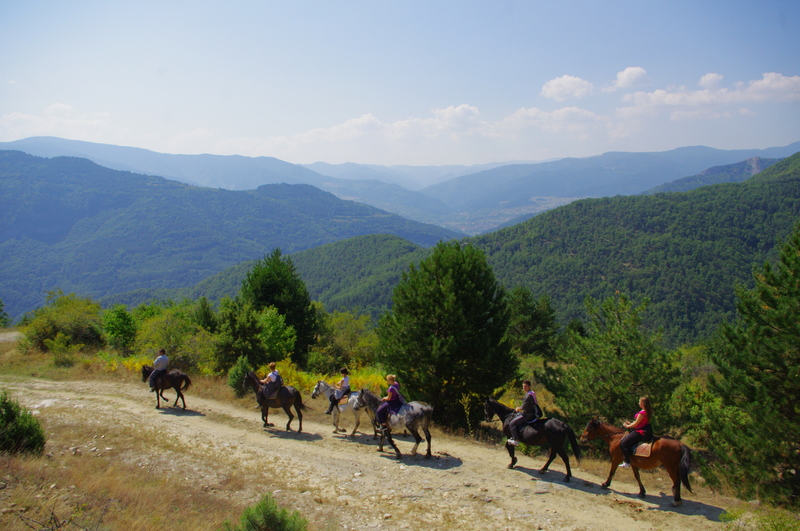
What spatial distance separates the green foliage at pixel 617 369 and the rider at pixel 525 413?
2447mm

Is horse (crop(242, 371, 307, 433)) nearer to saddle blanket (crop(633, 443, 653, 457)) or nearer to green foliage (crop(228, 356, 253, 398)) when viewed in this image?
green foliage (crop(228, 356, 253, 398))

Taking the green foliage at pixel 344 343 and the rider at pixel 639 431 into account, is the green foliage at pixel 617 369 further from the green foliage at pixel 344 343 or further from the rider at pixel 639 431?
the green foliage at pixel 344 343

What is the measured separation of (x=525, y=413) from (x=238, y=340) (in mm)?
13225

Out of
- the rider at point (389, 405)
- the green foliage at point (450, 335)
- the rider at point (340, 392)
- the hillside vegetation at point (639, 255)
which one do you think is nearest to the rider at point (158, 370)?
the rider at point (340, 392)

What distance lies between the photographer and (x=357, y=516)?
7395 millimetres

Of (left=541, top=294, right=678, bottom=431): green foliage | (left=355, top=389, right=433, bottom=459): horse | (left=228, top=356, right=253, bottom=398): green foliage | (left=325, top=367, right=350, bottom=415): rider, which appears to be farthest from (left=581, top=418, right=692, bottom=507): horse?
(left=228, top=356, right=253, bottom=398): green foliage

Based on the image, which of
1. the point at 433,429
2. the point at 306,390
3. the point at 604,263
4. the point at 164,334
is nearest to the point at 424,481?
the point at 433,429

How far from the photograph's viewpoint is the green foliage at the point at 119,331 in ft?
77.9

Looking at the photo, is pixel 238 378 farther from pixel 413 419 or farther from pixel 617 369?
pixel 617 369

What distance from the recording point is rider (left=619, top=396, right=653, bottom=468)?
27.3 feet

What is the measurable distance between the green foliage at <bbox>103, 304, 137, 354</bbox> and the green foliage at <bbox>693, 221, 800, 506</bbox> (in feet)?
88.4

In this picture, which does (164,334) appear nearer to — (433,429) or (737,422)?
(433,429)

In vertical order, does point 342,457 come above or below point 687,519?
below

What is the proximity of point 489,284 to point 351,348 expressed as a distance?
687 inches
